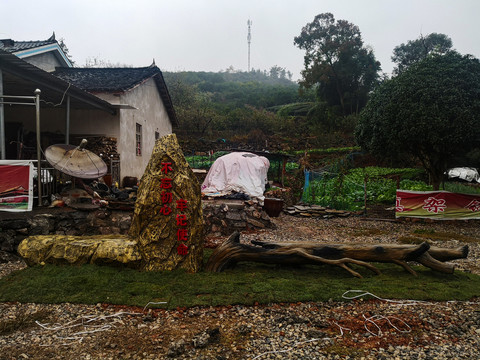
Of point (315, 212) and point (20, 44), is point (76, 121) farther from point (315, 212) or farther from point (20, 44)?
point (315, 212)

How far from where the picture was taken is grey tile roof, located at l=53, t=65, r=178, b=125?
462 inches

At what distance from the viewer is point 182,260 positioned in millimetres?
4945

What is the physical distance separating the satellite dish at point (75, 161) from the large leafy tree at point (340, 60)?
2547cm

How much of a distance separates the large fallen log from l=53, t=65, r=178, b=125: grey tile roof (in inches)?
337

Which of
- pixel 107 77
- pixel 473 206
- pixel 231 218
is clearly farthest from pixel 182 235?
pixel 107 77

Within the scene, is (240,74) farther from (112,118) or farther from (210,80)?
(112,118)

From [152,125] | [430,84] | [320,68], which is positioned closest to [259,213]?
[430,84]

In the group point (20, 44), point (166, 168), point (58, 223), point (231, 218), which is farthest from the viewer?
point (20, 44)

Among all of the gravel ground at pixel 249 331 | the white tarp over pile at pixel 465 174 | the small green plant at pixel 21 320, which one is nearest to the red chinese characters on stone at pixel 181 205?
the gravel ground at pixel 249 331

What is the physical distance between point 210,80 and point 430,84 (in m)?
48.5

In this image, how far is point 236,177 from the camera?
12.1 meters

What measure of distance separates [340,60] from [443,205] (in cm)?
2343

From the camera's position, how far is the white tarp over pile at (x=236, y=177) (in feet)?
38.8

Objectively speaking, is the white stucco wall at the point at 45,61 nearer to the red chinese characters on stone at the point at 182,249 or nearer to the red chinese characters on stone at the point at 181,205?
the red chinese characters on stone at the point at 181,205
